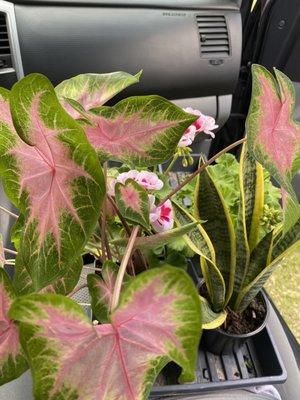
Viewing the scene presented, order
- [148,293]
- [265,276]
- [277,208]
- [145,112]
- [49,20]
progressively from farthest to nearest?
1. [49,20]
2. [277,208]
3. [265,276]
4. [145,112]
5. [148,293]

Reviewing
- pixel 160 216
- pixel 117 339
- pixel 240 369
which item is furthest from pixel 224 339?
pixel 117 339

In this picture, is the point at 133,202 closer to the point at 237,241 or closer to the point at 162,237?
the point at 162,237

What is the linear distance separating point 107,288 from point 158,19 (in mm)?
980

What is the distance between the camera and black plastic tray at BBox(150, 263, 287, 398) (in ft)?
1.79

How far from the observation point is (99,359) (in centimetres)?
30

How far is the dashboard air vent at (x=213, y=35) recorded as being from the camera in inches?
49.8

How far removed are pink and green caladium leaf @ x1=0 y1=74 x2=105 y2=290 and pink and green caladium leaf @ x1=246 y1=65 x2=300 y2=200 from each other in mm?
139

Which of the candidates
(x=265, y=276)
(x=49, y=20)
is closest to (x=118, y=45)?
(x=49, y=20)

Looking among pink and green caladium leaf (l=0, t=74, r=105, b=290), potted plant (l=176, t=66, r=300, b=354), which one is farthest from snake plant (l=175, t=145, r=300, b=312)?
pink and green caladium leaf (l=0, t=74, r=105, b=290)

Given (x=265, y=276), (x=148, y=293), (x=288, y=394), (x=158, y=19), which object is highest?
(x=148, y=293)

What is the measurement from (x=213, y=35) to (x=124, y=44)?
28cm

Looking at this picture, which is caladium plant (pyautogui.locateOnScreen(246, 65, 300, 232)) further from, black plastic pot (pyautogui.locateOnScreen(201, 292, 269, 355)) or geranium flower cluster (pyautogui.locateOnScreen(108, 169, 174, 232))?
black plastic pot (pyautogui.locateOnScreen(201, 292, 269, 355))

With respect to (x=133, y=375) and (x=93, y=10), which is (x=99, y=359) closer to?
(x=133, y=375)

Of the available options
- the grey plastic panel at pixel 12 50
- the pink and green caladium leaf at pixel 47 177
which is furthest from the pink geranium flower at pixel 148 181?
the grey plastic panel at pixel 12 50
